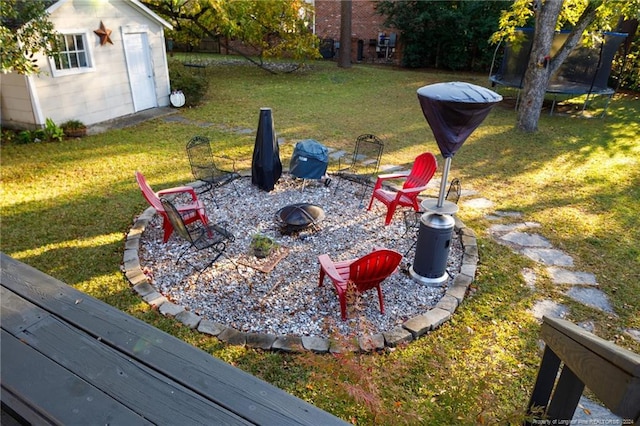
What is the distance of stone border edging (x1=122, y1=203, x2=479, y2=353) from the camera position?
3576mm

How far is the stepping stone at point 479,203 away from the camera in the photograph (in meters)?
6.38

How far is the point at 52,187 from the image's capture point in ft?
22.1

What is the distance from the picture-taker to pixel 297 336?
3693mm

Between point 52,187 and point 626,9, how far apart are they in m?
11.8

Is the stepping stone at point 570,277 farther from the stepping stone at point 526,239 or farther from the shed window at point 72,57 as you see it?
the shed window at point 72,57

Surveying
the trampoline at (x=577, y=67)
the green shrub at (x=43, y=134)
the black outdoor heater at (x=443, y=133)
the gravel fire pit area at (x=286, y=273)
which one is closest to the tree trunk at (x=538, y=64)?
the trampoline at (x=577, y=67)

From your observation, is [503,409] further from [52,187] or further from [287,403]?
[52,187]

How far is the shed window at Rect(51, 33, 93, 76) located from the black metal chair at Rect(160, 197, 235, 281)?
6.63m

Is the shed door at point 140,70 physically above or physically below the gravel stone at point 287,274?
above

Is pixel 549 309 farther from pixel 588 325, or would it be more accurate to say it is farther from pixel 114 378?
pixel 114 378

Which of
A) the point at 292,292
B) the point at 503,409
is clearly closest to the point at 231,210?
the point at 292,292

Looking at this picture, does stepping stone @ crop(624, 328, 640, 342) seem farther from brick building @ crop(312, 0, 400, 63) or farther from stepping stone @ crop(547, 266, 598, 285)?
brick building @ crop(312, 0, 400, 63)

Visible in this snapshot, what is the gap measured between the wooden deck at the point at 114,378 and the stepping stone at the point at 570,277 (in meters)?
4.15

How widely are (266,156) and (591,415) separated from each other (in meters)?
4.90
